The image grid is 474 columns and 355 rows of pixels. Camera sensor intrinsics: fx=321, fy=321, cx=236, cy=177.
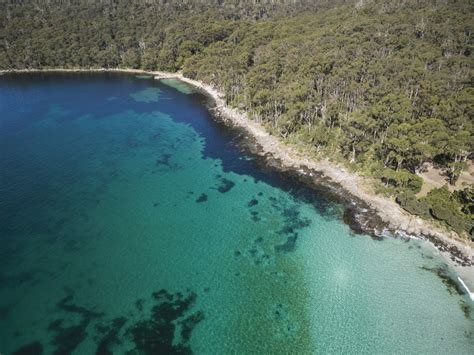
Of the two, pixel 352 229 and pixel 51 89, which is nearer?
pixel 352 229

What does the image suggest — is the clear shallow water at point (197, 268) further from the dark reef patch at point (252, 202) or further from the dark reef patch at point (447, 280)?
the dark reef patch at point (252, 202)

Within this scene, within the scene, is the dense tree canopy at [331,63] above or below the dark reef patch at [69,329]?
above

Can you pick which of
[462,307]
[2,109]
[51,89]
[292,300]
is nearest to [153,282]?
[292,300]

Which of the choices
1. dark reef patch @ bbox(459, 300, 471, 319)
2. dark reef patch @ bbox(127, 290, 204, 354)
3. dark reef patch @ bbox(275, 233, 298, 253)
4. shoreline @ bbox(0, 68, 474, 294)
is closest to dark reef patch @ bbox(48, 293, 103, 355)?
dark reef patch @ bbox(127, 290, 204, 354)

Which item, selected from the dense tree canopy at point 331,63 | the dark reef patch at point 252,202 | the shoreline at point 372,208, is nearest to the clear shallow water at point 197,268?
the dark reef patch at point 252,202

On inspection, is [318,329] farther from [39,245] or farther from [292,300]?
[39,245]

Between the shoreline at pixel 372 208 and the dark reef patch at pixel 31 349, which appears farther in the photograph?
the shoreline at pixel 372 208
